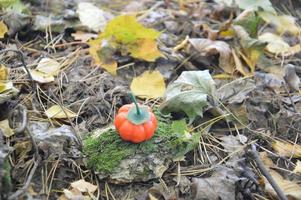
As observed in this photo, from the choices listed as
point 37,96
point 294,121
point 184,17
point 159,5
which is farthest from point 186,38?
point 37,96

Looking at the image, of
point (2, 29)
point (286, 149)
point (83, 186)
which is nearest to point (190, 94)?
point (286, 149)

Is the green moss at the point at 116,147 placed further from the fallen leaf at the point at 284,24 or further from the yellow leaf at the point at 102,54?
the fallen leaf at the point at 284,24

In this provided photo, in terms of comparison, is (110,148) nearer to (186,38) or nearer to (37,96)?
(37,96)

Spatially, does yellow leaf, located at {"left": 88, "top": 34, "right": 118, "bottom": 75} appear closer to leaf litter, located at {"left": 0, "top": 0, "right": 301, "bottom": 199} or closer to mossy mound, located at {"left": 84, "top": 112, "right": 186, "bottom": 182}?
leaf litter, located at {"left": 0, "top": 0, "right": 301, "bottom": 199}

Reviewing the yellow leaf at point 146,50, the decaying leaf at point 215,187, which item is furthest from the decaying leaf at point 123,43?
the decaying leaf at point 215,187

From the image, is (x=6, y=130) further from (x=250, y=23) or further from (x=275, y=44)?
(x=275, y=44)

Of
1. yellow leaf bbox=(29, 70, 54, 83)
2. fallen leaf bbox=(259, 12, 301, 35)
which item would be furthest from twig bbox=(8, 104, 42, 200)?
fallen leaf bbox=(259, 12, 301, 35)
